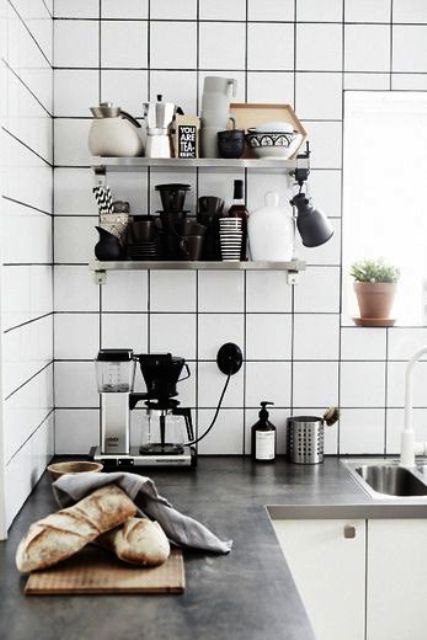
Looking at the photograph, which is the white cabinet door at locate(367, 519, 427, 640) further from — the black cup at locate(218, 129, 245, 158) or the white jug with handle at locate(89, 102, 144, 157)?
the white jug with handle at locate(89, 102, 144, 157)

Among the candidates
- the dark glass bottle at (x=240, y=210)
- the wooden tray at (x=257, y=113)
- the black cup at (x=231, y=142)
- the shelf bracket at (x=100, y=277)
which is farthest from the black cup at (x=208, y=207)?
the shelf bracket at (x=100, y=277)

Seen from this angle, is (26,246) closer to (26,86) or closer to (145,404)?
(26,86)

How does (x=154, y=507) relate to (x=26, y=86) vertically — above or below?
below

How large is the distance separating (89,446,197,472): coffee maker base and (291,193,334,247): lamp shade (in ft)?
2.54

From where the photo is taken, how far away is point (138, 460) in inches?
110

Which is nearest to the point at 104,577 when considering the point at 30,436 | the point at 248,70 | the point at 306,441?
A: the point at 30,436

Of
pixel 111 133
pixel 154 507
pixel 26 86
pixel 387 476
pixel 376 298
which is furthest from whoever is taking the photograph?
pixel 376 298

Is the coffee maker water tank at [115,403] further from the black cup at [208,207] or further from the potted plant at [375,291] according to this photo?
the potted plant at [375,291]

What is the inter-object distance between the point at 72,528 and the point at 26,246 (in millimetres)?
869

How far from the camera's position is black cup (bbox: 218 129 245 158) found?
9.03 feet

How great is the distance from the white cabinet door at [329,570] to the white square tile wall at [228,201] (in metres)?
0.62

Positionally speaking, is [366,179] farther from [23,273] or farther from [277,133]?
[23,273]

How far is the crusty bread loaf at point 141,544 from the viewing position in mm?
1916

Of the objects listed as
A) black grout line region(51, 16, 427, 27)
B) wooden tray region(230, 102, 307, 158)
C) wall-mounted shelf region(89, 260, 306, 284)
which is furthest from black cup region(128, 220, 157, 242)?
black grout line region(51, 16, 427, 27)
